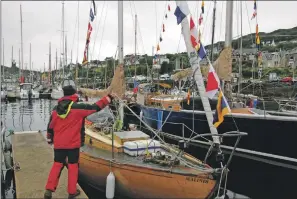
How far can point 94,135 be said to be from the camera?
840cm

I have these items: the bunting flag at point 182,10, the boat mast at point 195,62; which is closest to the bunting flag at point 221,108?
the boat mast at point 195,62

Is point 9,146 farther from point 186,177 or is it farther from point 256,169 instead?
point 256,169

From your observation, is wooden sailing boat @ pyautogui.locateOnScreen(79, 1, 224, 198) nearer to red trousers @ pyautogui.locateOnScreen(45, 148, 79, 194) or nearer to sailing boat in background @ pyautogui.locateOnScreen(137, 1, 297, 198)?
red trousers @ pyautogui.locateOnScreen(45, 148, 79, 194)

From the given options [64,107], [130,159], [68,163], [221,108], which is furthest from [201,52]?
[68,163]

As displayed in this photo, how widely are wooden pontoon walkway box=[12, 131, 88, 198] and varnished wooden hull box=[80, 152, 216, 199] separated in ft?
3.00

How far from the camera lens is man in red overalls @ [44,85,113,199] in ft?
17.1

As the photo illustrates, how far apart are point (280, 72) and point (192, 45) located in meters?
60.6

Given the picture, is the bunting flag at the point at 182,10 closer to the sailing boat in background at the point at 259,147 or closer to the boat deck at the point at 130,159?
the boat deck at the point at 130,159

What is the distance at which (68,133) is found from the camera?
5.21 meters

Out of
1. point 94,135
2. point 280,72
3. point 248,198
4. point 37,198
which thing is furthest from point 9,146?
point 280,72

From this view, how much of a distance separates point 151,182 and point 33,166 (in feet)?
10.6

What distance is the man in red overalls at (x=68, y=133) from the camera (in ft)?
17.1

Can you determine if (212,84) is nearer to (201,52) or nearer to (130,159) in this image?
(201,52)

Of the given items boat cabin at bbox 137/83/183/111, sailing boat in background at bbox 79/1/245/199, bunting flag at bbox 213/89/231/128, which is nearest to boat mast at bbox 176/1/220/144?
sailing boat in background at bbox 79/1/245/199
